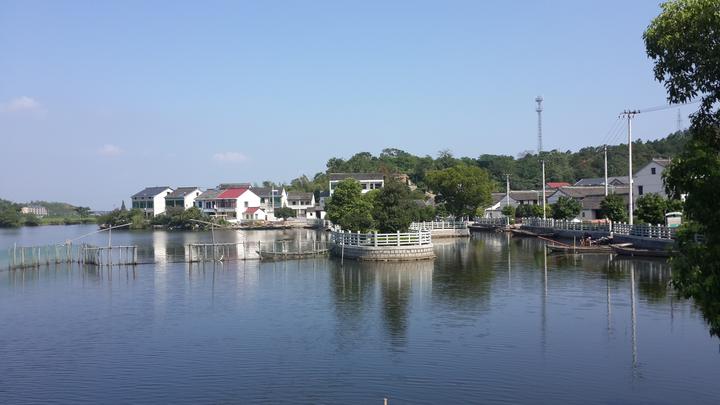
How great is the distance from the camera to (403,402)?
14.3 metres

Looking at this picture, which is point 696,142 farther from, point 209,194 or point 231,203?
point 209,194

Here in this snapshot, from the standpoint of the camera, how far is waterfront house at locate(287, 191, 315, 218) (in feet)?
357

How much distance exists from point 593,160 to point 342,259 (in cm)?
9167

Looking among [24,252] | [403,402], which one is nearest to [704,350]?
[403,402]

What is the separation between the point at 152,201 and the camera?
109562mm

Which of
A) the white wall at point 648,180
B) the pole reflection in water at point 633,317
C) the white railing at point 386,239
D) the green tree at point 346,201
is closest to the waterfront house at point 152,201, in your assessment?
the green tree at point 346,201

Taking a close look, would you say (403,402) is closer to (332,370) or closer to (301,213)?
(332,370)

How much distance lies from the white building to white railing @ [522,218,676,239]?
26.9 ft

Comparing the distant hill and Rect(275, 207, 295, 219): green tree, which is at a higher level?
the distant hill

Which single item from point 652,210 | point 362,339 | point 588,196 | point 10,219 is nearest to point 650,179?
point 588,196

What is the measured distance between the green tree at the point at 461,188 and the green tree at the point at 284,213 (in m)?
35.4

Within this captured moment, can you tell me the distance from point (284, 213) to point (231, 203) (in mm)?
9257

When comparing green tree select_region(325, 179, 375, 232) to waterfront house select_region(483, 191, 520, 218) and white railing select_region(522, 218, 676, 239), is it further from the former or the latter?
waterfront house select_region(483, 191, 520, 218)

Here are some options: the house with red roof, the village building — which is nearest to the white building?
the village building
